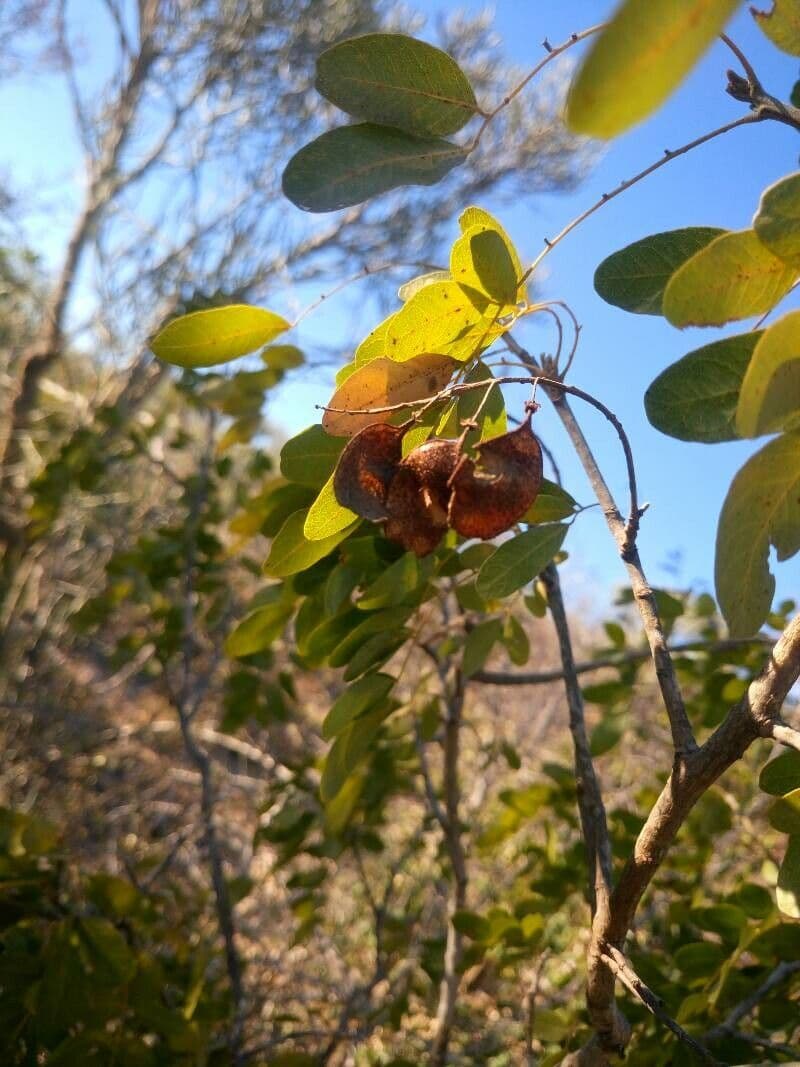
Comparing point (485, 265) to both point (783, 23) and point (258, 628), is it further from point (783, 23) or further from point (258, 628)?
point (258, 628)

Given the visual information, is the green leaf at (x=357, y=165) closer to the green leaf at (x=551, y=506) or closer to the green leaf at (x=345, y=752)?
the green leaf at (x=551, y=506)

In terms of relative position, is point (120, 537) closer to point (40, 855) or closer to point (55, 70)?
point (40, 855)

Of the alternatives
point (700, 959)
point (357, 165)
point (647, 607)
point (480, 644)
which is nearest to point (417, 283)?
point (357, 165)

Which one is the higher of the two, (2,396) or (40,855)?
(2,396)

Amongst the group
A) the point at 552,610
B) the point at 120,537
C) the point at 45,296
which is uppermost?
the point at 45,296

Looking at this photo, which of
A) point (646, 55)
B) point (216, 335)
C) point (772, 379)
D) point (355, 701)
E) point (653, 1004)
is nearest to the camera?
point (646, 55)

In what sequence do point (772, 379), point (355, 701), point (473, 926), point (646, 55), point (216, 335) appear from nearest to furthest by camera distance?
point (646, 55) → point (772, 379) → point (216, 335) → point (355, 701) → point (473, 926)

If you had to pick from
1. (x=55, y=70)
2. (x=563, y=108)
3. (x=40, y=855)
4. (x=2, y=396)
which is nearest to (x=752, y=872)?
(x=40, y=855)
